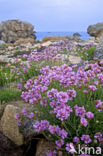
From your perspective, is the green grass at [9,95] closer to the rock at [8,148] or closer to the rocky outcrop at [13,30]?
the rock at [8,148]

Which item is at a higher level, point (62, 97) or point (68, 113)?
point (62, 97)

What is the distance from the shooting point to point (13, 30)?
1297 inches

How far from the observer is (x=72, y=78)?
2756 mm

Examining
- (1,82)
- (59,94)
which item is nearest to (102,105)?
(59,94)

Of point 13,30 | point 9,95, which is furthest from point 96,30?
point 9,95

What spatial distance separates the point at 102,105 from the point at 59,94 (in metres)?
0.52

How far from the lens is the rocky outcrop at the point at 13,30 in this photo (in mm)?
32344

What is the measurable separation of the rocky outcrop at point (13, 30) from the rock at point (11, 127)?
29.6m

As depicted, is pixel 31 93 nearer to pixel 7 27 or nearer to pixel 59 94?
pixel 59 94

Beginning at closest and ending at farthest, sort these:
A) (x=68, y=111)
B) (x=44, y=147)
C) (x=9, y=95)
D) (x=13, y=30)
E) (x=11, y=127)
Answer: (x=68, y=111) → (x=44, y=147) → (x=11, y=127) → (x=9, y=95) → (x=13, y=30)

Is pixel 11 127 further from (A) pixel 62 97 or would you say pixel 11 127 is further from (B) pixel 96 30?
(B) pixel 96 30

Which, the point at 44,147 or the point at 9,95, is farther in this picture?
the point at 9,95

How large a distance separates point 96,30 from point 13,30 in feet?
48.1

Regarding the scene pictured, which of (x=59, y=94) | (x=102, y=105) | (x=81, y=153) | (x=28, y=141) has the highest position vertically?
(x=59, y=94)
